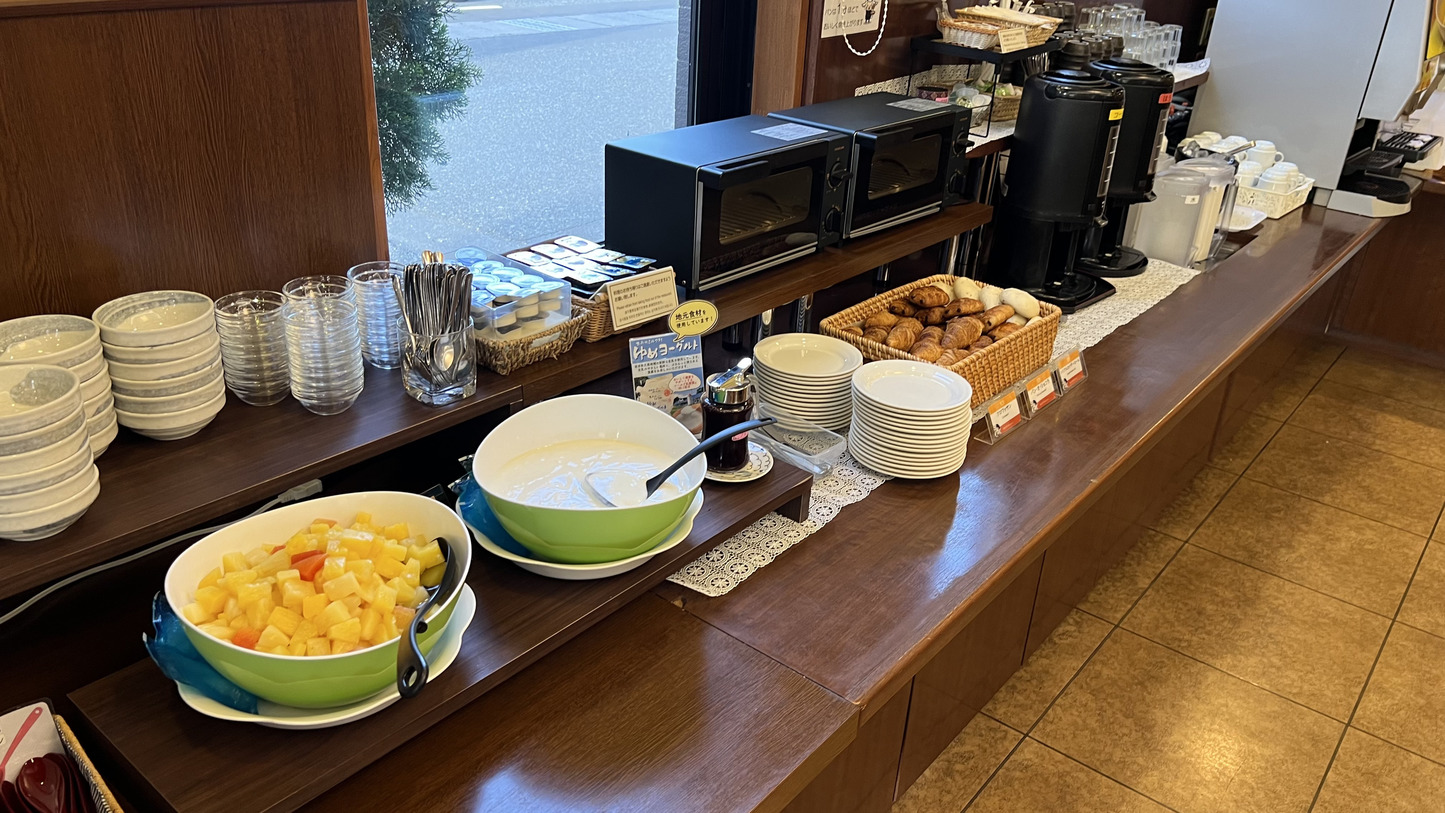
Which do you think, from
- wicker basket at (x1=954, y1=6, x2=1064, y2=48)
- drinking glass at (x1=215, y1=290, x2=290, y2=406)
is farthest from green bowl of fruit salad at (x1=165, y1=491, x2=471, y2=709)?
wicker basket at (x1=954, y1=6, x2=1064, y2=48)

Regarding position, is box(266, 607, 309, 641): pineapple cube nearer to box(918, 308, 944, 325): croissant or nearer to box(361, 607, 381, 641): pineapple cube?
box(361, 607, 381, 641): pineapple cube

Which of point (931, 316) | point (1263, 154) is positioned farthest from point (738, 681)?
point (1263, 154)

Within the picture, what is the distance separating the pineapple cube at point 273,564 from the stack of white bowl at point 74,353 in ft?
0.74

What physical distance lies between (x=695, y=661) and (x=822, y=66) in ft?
4.78

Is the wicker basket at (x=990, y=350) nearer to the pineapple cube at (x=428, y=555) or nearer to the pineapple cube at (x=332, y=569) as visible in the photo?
the pineapple cube at (x=428, y=555)

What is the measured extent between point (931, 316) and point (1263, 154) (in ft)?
6.37

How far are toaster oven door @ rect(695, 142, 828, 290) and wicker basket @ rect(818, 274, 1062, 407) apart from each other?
0.18 meters

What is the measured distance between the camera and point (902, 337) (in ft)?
6.68

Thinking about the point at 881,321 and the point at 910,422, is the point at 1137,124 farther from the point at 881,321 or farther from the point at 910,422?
the point at 910,422

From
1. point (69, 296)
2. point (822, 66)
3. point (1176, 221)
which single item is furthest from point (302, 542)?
point (1176, 221)

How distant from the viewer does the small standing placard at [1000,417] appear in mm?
1951

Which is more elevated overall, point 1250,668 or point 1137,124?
point 1137,124

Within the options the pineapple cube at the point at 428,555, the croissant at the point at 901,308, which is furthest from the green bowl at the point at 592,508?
the croissant at the point at 901,308

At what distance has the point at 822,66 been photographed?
2299 mm
